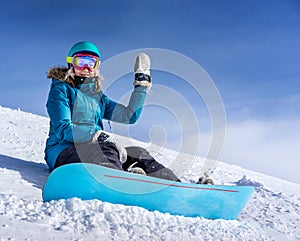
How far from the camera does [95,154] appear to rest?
143 inches

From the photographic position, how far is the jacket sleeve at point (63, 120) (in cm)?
377

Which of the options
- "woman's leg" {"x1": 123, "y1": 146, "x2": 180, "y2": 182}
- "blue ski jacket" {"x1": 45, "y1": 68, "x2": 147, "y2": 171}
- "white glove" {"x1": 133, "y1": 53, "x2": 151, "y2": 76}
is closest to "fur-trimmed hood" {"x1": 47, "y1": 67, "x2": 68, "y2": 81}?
"blue ski jacket" {"x1": 45, "y1": 68, "x2": 147, "y2": 171}

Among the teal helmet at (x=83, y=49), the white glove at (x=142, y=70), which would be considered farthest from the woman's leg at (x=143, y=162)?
the teal helmet at (x=83, y=49)

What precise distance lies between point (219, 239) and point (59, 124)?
183cm

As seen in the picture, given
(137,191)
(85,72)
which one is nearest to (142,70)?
(85,72)

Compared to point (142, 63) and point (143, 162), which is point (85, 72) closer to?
point (142, 63)

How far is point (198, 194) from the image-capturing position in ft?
12.2

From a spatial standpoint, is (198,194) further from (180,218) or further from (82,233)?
(82,233)

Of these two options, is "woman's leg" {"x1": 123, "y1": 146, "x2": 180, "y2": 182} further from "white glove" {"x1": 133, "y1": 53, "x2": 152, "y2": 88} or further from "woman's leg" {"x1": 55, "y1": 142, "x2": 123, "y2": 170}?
"white glove" {"x1": 133, "y1": 53, "x2": 152, "y2": 88}

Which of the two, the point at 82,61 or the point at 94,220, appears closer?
the point at 94,220

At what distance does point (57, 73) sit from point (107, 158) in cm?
120

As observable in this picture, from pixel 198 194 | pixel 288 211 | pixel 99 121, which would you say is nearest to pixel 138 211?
pixel 198 194

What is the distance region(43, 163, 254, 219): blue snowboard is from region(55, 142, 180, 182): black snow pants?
0.71 ft

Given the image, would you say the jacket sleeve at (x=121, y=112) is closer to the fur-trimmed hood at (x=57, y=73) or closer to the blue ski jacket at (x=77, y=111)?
the blue ski jacket at (x=77, y=111)
